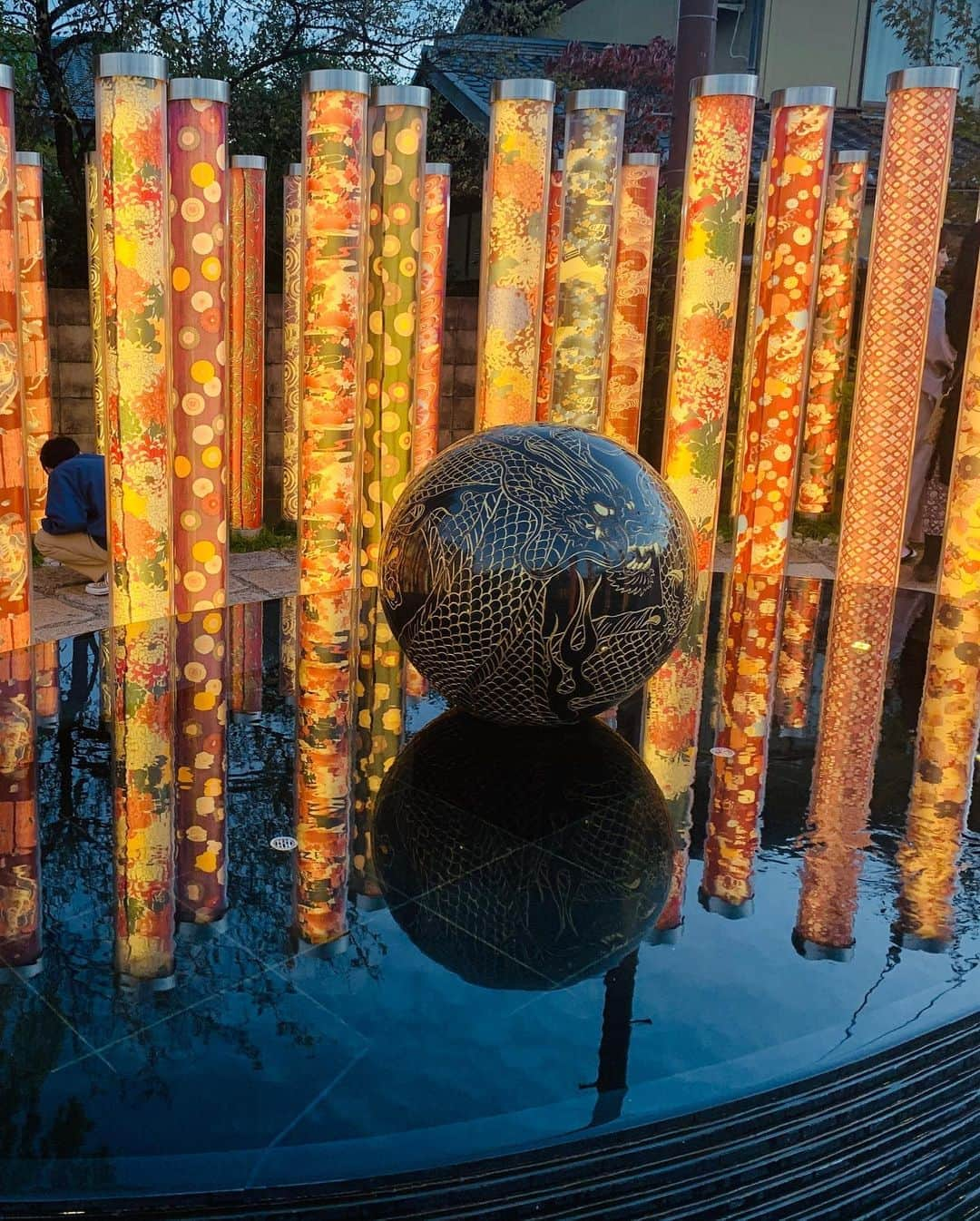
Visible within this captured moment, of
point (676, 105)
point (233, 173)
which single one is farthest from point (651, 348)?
point (233, 173)

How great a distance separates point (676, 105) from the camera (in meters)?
8.37

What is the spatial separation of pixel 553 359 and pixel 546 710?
2.46 m

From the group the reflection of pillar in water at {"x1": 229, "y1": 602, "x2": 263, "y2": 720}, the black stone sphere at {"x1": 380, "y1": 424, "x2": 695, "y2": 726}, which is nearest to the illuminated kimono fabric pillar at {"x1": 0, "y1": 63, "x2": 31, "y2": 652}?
the reflection of pillar in water at {"x1": 229, "y1": 602, "x2": 263, "y2": 720}

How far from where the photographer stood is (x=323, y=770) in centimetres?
291

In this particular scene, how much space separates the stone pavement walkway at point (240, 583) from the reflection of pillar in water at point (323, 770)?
1958mm

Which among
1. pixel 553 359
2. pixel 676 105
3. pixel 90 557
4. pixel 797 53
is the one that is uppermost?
pixel 797 53

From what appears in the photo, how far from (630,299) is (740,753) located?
3368 millimetres

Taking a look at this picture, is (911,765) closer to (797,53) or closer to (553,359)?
(553,359)

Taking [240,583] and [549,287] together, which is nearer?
[240,583]

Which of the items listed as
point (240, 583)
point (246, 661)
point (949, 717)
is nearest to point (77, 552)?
point (240, 583)

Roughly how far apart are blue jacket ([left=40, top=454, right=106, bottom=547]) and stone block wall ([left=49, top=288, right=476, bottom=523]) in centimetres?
131

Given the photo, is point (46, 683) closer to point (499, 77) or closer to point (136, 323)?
point (136, 323)

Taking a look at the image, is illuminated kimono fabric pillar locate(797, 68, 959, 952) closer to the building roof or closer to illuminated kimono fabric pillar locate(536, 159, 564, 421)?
illuminated kimono fabric pillar locate(536, 159, 564, 421)

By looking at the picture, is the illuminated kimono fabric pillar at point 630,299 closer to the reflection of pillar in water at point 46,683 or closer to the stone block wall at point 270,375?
the stone block wall at point 270,375
